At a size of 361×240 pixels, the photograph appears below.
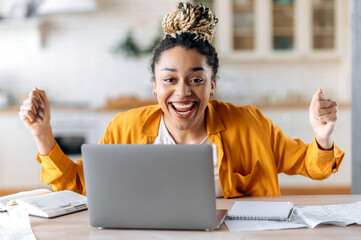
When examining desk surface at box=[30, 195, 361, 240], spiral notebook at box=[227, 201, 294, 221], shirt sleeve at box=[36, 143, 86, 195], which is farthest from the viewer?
shirt sleeve at box=[36, 143, 86, 195]

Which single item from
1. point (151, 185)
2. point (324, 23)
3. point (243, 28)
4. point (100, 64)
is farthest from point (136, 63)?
point (151, 185)

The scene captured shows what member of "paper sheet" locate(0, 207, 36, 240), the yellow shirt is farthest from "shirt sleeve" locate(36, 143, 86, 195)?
"paper sheet" locate(0, 207, 36, 240)

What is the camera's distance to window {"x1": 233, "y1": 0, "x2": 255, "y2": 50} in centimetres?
476

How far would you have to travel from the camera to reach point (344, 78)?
4.86 m

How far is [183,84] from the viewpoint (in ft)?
5.68

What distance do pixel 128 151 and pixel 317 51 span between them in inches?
157

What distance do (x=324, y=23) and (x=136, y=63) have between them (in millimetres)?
2083

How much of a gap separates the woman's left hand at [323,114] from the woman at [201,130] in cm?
3

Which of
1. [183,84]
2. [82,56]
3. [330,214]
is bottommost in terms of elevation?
[330,214]

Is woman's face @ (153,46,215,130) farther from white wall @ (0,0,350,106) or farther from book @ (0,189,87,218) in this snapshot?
white wall @ (0,0,350,106)

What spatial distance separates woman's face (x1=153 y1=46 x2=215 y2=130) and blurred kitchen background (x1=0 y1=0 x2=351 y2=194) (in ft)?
8.45

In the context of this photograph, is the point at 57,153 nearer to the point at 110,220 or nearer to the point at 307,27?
the point at 110,220

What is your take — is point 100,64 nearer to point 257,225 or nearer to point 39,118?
point 39,118

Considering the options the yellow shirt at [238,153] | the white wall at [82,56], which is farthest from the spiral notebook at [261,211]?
the white wall at [82,56]
